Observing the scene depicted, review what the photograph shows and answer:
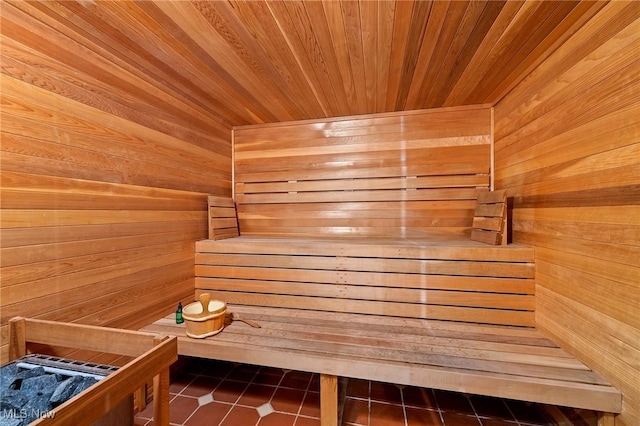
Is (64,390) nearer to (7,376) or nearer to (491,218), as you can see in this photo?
(7,376)

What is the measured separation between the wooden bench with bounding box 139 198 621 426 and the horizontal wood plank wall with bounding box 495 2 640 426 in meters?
0.13

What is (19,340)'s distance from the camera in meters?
1.16

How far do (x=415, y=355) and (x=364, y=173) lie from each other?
1.72m

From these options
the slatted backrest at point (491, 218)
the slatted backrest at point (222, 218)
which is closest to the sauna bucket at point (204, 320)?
the slatted backrest at point (222, 218)

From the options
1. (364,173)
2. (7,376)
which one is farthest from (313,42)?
(7,376)

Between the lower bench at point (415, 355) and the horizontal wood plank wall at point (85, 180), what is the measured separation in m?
0.50

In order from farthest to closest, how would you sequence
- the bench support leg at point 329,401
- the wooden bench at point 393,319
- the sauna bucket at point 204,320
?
the sauna bucket at point 204,320, the bench support leg at point 329,401, the wooden bench at point 393,319

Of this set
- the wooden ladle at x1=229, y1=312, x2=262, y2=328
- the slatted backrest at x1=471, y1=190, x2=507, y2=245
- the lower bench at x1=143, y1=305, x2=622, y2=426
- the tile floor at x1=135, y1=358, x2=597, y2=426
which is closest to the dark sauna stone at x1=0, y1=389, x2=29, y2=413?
the lower bench at x1=143, y1=305, x2=622, y2=426

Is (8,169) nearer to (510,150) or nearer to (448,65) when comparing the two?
(448,65)

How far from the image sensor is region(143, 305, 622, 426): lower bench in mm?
1222

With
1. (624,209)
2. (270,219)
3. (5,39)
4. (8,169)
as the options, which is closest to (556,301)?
(624,209)

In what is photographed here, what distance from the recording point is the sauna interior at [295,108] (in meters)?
1.15

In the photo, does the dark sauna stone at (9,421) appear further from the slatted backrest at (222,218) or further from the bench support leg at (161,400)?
the slatted backrest at (222,218)

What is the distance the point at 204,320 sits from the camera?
1.65 metres
